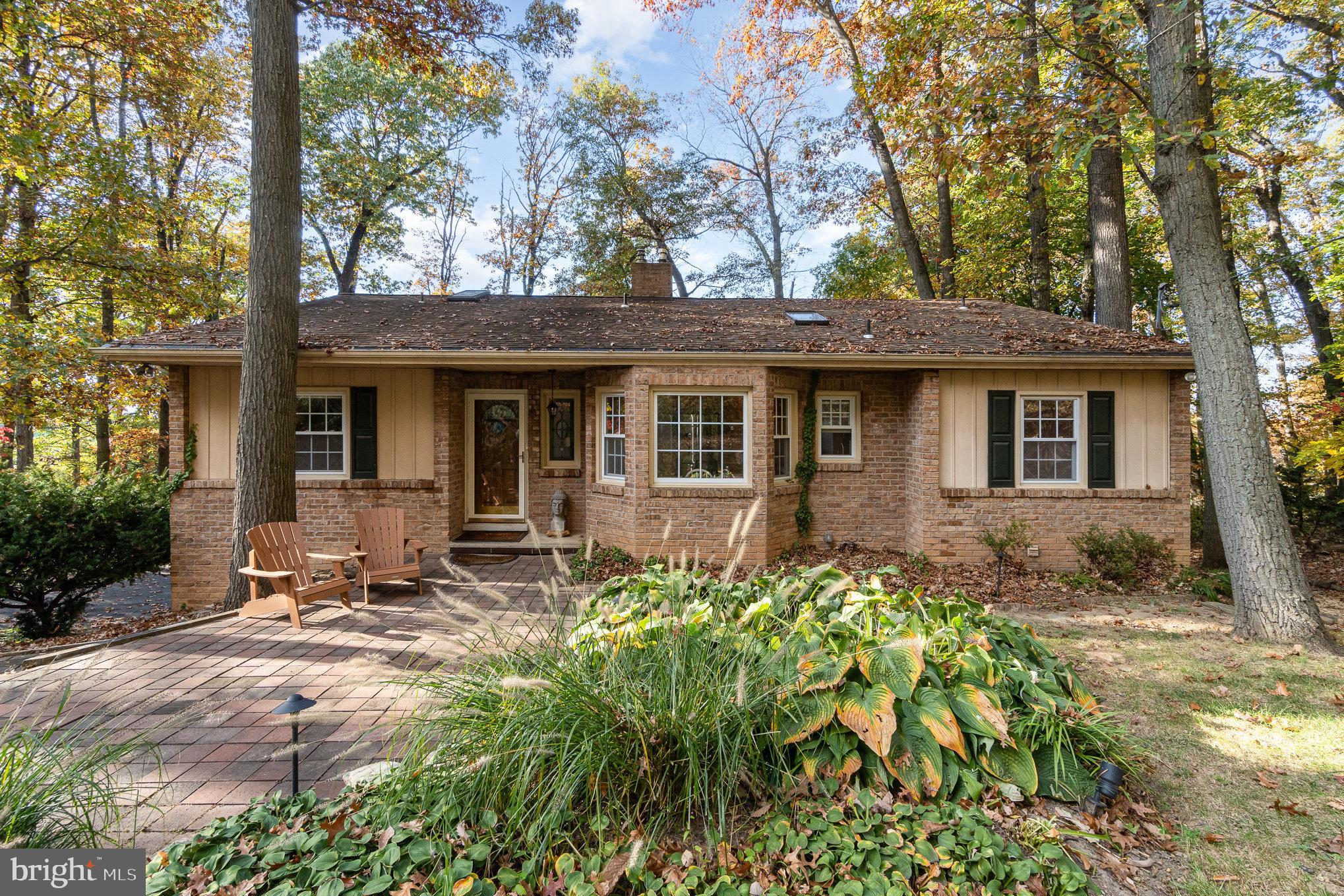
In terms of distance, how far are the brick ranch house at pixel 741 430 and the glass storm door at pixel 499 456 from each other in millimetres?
372

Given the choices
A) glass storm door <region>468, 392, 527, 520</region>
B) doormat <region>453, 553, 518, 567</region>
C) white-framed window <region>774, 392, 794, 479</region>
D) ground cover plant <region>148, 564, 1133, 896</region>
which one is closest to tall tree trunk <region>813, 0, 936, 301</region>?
white-framed window <region>774, 392, 794, 479</region>

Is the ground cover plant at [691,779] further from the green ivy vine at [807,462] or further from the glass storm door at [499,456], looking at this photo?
the glass storm door at [499,456]

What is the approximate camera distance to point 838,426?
30.9 ft

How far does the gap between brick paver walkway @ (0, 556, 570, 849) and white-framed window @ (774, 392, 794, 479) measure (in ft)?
14.1

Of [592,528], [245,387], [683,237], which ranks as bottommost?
[592,528]

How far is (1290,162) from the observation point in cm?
634

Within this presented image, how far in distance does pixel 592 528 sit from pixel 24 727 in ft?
22.5

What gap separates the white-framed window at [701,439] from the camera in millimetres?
8484

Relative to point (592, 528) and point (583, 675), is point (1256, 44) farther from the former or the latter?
point (583, 675)

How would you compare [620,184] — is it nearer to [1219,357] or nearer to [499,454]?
[499,454]

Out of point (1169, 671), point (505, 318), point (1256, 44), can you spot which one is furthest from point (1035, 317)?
point (505, 318)

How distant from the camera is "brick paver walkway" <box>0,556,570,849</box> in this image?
276cm

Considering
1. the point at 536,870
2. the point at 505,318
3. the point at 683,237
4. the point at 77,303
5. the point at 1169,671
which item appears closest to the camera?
the point at 536,870

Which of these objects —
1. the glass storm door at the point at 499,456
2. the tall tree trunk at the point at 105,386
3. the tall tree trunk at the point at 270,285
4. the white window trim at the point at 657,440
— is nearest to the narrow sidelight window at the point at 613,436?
the white window trim at the point at 657,440
